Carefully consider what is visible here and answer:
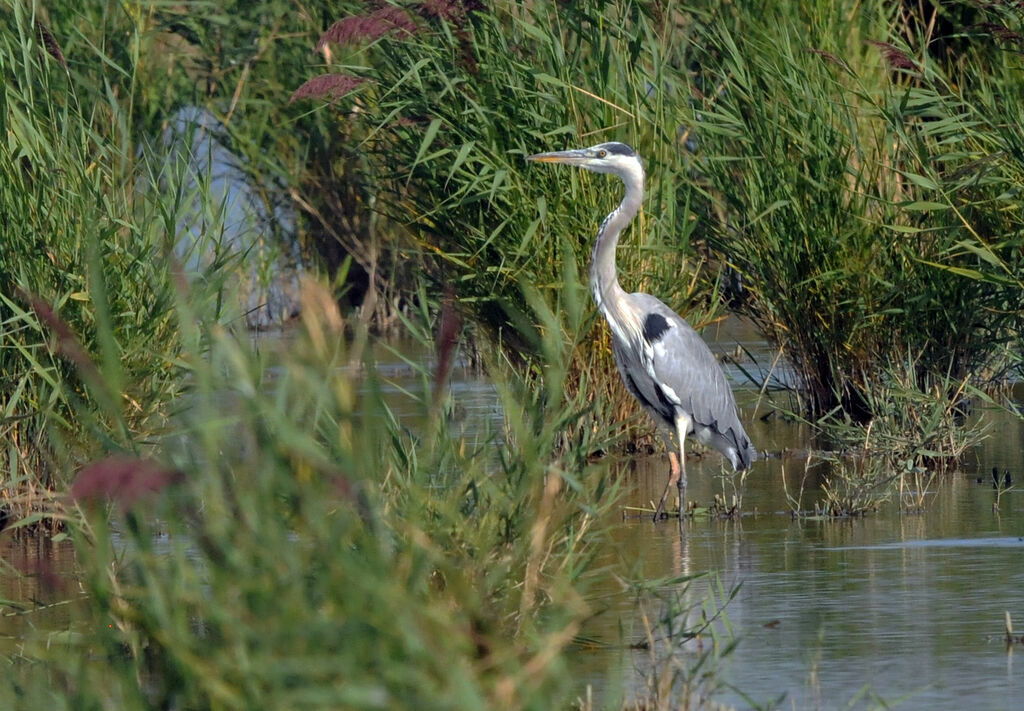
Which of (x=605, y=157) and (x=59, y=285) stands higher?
(x=605, y=157)

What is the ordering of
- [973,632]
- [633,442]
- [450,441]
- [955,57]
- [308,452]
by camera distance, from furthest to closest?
1. [955,57]
2. [633,442]
3. [973,632]
4. [450,441]
5. [308,452]

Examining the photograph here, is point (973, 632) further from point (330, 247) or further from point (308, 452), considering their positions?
point (330, 247)

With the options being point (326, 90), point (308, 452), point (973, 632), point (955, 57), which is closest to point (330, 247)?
point (955, 57)

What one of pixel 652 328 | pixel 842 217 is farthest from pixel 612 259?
pixel 842 217

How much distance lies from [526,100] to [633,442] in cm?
192

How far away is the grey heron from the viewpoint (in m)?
7.94

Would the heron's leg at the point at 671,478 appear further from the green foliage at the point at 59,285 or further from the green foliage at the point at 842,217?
the green foliage at the point at 59,285

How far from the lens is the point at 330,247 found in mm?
15344

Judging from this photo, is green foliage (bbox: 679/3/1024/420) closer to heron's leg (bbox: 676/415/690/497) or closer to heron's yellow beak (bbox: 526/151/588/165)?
heron's yellow beak (bbox: 526/151/588/165)

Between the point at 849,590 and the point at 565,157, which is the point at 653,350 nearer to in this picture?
the point at 565,157

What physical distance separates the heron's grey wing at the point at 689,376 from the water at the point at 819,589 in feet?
0.76

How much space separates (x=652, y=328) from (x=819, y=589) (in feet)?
7.18

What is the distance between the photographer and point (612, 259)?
8008 mm

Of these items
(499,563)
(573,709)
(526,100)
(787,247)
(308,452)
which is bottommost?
(573,709)
